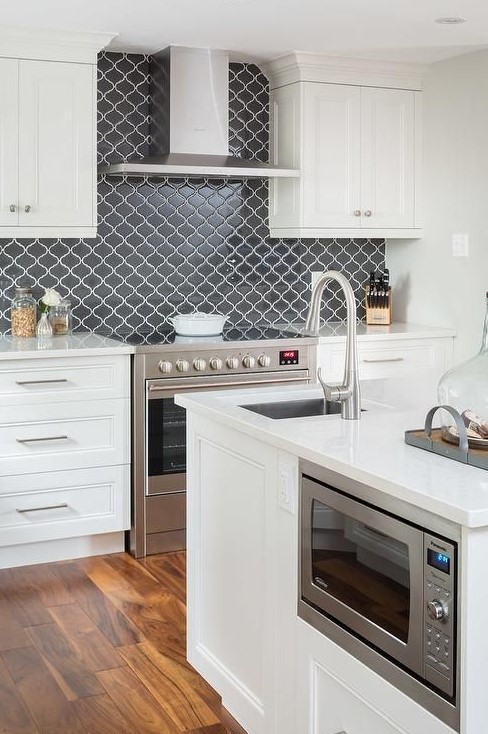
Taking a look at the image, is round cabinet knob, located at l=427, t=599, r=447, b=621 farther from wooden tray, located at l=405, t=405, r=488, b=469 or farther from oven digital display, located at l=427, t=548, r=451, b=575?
wooden tray, located at l=405, t=405, r=488, b=469

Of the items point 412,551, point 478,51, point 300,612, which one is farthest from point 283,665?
point 478,51

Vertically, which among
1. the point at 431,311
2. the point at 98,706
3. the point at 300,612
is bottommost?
the point at 98,706

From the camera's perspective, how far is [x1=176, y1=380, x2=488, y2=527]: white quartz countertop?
1790 millimetres

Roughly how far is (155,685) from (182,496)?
1.43 meters

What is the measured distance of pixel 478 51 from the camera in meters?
4.75

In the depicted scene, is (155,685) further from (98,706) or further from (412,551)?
(412,551)

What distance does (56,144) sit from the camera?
14.4 ft

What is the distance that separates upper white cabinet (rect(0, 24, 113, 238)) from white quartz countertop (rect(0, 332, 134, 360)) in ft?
1.62

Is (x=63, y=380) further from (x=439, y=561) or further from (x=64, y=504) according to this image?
(x=439, y=561)

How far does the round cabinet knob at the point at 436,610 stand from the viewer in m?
1.78

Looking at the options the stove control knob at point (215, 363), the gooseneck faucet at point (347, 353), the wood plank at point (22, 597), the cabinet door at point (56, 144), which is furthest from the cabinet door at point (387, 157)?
the gooseneck faucet at point (347, 353)

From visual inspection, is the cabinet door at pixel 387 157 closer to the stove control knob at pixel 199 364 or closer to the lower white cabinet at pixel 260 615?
the stove control knob at pixel 199 364

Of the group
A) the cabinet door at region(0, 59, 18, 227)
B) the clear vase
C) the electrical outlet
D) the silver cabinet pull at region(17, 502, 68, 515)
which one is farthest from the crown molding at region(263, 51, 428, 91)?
the silver cabinet pull at region(17, 502, 68, 515)

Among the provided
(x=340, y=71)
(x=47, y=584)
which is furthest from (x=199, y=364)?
(x=340, y=71)
